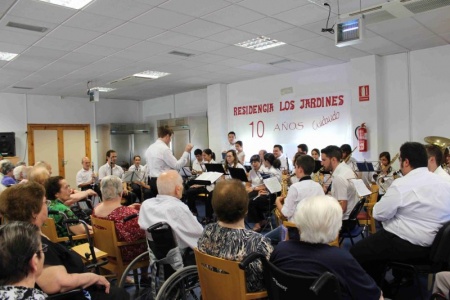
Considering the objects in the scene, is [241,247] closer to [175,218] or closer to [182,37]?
[175,218]

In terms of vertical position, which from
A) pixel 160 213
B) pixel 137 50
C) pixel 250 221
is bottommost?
pixel 250 221

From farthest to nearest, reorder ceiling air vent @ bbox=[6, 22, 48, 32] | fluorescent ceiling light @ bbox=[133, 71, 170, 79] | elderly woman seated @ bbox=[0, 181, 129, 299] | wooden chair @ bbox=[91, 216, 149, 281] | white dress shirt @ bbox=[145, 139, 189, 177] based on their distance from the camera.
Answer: fluorescent ceiling light @ bbox=[133, 71, 170, 79], white dress shirt @ bbox=[145, 139, 189, 177], ceiling air vent @ bbox=[6, 22, 48, 32], wooden chair @ bbox=[91, 216, 149, 281], elderly woman seated @ bbox=[0, 181, 129, 299]

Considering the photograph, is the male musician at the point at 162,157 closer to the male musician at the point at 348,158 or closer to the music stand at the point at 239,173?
the music stand at the point at 239,173

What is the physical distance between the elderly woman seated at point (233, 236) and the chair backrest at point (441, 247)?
1.27m

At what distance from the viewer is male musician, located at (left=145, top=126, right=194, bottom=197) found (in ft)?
17.2

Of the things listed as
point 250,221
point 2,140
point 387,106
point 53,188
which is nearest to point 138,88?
point 2,140

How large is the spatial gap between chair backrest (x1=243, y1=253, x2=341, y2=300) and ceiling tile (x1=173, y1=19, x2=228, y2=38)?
3873 millimetres

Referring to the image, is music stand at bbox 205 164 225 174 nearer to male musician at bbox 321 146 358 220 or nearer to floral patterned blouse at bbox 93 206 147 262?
male musician at bbox 321 146 358 220

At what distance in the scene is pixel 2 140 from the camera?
9703mm

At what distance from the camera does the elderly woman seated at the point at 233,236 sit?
1875mm

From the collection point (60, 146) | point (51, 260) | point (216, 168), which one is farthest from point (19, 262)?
point (60, 146)

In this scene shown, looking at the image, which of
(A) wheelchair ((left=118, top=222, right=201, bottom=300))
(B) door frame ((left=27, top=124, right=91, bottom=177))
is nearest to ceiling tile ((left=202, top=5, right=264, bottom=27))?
(A) wheelchair ((left=118, top=222, right=201, bottom=300))

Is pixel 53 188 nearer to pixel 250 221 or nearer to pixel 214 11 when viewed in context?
pixel 214 11

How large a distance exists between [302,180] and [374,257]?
3.47ft
